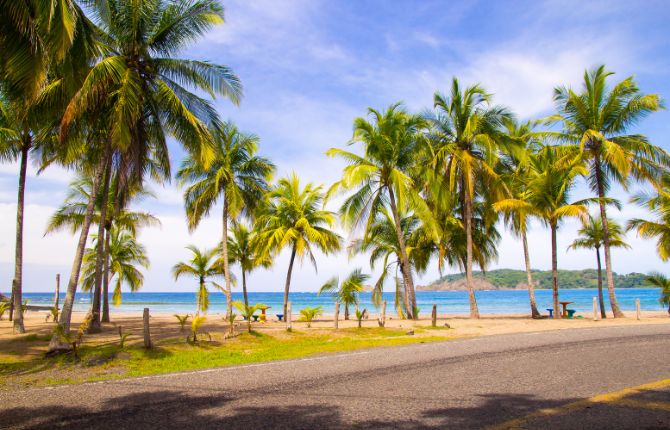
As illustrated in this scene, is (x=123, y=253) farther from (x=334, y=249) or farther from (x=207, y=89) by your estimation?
(x=207, y=89)

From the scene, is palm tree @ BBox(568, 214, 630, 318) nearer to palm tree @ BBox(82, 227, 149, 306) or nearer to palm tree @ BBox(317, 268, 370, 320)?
palm tree @ BBox(317, 268, 370, 320)

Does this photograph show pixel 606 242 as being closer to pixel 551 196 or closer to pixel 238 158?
pixel 551 196

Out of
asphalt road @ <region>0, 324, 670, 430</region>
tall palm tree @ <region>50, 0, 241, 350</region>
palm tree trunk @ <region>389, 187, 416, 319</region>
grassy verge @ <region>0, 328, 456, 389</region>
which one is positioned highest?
tall palm tree @ <region>50, 0, 241, 350</region>

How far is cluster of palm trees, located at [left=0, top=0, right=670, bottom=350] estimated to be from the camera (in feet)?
37.8

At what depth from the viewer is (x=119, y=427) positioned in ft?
15.5

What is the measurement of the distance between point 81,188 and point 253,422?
67.2 feet

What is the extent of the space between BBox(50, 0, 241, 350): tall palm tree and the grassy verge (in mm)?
1482

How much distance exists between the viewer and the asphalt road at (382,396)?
486 centimetres

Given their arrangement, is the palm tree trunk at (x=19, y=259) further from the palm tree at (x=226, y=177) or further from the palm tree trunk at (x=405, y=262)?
the palm tree trunk at (x=405, y=262)

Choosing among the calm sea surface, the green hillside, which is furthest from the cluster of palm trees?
the green hillside

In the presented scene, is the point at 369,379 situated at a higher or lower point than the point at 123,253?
lower

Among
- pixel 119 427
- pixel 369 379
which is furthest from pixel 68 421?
pixel 369 379

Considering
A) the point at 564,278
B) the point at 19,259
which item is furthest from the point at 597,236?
the point at 564,278

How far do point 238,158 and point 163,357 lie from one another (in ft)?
46.4
